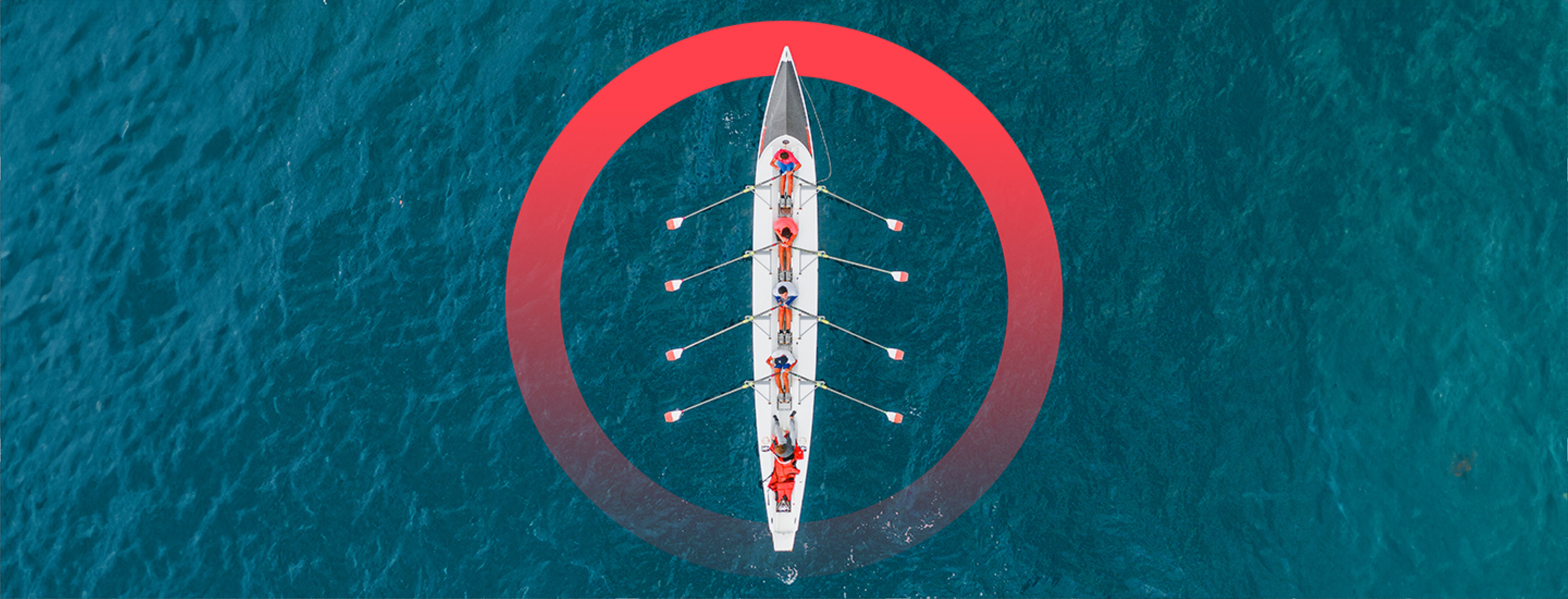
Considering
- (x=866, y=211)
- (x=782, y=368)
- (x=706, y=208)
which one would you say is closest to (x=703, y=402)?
(x=782, y=368)

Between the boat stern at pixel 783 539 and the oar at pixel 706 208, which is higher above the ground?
the oar at pixel 706 208

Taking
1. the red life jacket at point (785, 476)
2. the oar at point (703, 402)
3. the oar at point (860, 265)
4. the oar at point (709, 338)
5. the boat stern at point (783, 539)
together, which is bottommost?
the boat stern at point (783, 539)

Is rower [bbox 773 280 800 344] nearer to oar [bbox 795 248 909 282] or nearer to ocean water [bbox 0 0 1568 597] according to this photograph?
oar [bbox 795 248 909 282]

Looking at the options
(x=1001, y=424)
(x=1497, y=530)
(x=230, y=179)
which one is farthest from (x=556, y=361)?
(x=1497, y=530)

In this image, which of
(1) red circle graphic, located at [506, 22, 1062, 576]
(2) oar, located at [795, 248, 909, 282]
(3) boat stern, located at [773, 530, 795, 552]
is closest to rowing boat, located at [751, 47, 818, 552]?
(3) boat stern, located at [773, 530, 795, 552]

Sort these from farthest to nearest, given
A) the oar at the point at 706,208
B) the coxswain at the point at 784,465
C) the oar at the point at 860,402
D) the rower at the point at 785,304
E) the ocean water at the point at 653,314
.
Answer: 1. the ocean water at the point at 653,314
2. the oar at the point at 860,402
3. the oar at the point at 706,208
4. the rower at the point at 785,304
5. the coxswain at the point at 784,465

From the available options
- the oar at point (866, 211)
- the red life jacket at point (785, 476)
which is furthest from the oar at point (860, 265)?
the red life jacket at point (785, 476)

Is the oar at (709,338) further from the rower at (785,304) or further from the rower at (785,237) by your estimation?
the rower at (785,237)
